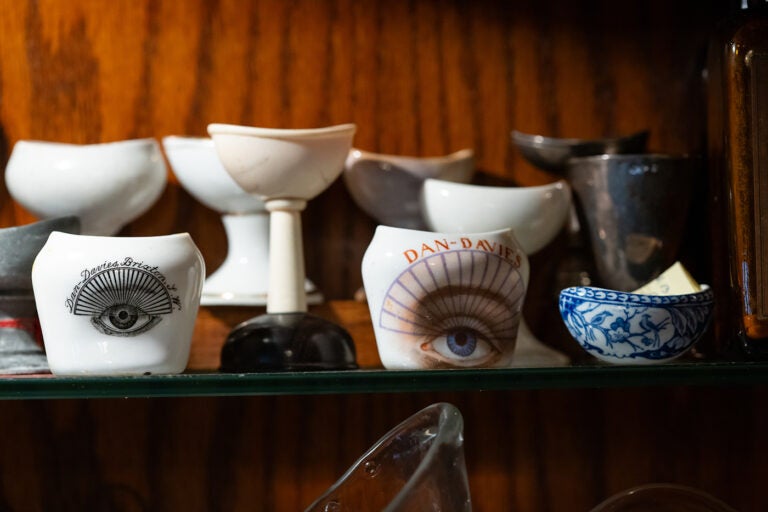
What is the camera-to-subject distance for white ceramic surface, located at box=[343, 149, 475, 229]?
80cm

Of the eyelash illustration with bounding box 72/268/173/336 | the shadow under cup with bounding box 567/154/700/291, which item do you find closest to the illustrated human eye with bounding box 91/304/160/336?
the eyelash illustration with bounding box 72/268/173/336

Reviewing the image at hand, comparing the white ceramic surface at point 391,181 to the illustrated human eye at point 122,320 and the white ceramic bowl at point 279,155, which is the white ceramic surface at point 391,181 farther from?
the illustrated human eye at point 122,320

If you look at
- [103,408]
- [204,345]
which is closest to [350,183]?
[204,345]

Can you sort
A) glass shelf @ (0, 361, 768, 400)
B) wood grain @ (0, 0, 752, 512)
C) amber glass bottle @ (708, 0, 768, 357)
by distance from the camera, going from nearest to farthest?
glass shelf @ (0, 361, 768, 400) → amber glass bottle @ (708, 0, 768, 357) → wood grain @ (0, 0, 752, 512)

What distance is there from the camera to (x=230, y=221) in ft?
2.64

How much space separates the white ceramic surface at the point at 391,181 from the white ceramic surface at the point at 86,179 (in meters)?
0.16

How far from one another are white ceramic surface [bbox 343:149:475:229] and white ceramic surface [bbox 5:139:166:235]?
16 cm

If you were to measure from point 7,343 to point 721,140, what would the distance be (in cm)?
55

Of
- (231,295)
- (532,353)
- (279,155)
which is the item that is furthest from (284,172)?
(532,353)

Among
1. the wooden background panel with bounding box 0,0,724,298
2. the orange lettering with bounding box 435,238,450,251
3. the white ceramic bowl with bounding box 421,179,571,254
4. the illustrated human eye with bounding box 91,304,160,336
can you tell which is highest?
the wooden background panel with bounding box 0,0,724,298

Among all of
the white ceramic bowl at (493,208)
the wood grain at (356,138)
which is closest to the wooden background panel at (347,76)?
the wood grain at (356,138)

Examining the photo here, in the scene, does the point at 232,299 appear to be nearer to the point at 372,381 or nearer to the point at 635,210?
the point at 372,381

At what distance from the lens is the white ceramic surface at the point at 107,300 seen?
633 millimetres

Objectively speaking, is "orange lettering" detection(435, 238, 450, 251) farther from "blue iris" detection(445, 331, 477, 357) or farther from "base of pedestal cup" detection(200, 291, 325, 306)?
"base of pedestal cup" detection(200, 291, 325, 306)
